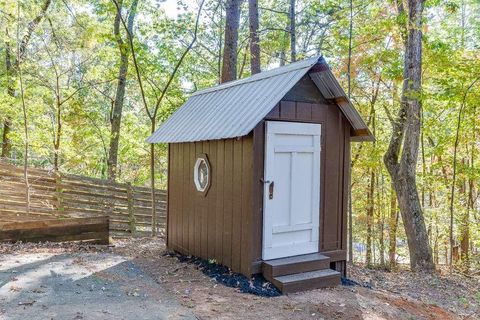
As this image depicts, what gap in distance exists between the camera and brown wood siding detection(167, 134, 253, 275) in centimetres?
453

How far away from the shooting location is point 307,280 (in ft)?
14.6

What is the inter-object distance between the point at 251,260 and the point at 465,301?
3211 millimetres

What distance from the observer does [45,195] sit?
825cm

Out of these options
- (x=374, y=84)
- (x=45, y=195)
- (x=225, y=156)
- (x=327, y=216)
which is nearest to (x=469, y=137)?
(x=374, y=84)

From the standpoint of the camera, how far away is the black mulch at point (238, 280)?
167 inches

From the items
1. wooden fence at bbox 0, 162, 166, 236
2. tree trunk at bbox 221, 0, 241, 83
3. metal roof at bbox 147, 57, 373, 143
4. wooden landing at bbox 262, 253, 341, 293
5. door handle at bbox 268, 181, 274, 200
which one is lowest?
wooden landing at bbox 262, 253, 341, 293

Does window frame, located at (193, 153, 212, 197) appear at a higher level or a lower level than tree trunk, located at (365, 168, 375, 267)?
higher

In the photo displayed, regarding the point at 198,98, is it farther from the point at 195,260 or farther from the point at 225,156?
the point at 195,260

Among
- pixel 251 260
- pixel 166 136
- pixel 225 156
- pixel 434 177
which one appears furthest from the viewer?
pixel 434 177

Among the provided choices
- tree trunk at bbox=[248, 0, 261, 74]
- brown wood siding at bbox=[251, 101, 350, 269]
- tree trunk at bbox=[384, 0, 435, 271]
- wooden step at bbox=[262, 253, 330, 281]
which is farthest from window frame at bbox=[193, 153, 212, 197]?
tree trunk at bbox=[248, 0, 261, 74]

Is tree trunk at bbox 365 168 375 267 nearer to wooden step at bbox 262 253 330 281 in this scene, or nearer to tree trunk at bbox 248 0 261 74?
tree trunk at bbox 248 0 261 74

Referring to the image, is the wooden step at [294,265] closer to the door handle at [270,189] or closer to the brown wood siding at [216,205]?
A: the brown wood siding at [216,205]

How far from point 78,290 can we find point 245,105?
9.05 ft

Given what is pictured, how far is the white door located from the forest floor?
25.0 inches
